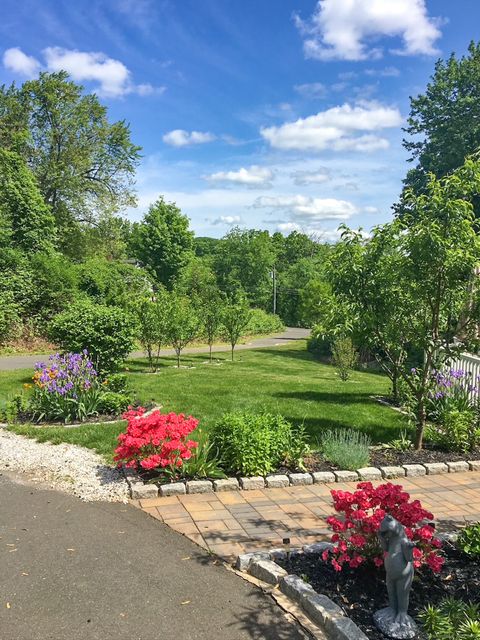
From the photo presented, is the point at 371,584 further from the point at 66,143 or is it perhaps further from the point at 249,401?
the point at 66,143

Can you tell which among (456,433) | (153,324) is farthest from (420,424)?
(153,324)

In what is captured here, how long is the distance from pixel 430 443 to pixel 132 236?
4294 cm

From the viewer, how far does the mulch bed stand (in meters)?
3.23

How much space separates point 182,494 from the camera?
5.23m

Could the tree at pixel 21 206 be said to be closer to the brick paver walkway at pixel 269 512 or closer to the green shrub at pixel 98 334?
the green shrub at pixel 98 334

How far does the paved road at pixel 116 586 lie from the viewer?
3.07 metres

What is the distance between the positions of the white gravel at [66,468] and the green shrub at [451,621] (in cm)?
317

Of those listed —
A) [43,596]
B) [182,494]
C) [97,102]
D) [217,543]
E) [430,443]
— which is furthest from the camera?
[97,102]

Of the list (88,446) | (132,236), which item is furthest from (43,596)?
(132,236)

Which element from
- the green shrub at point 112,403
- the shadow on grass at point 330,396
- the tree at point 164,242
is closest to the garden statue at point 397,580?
the green shrub at point 112,403

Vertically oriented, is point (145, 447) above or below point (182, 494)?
above

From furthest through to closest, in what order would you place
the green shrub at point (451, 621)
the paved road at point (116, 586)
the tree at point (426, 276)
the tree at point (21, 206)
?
the tree at point (21, 206), the tree at point (426, 276), the paved road at point (116, 586), the green shrub at point (451, 621)

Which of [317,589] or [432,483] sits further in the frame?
[432,483]

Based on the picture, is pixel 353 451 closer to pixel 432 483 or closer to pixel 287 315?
pixel 432 483
